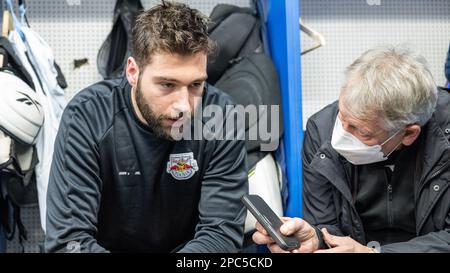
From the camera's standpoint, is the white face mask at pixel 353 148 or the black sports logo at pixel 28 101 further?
the black sports logo at pixel 28 101

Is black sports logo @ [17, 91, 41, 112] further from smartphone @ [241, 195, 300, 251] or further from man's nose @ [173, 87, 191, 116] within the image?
smartphone @ [241, 195, 300, 251]

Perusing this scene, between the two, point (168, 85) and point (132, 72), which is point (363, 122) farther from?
point (132, 72)

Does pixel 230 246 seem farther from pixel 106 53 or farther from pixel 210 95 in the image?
pixel 106 53

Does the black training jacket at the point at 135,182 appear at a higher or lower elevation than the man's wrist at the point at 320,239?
higher

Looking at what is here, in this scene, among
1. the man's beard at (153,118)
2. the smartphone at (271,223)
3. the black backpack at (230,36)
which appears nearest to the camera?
the smartphone at (271,223)

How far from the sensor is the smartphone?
133cm

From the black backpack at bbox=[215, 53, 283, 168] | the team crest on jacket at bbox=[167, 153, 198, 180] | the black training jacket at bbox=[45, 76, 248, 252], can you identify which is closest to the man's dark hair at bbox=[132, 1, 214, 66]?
the black training jacket at bbox=[45, 76, 248, 252]

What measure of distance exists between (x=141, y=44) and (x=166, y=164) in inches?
13.6

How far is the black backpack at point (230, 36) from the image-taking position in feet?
6.76

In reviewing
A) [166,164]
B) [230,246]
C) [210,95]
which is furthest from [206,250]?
[210,95]

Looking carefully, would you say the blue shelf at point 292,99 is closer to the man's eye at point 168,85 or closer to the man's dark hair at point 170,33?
the man's dark hair at point 170,33

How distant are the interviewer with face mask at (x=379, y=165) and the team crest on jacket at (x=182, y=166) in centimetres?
31

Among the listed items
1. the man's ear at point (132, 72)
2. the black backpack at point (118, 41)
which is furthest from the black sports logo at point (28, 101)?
the man's ear at point (132, 72)

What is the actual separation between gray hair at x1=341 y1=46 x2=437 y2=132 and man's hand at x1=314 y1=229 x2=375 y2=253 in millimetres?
318
